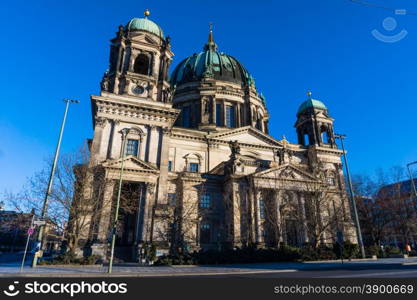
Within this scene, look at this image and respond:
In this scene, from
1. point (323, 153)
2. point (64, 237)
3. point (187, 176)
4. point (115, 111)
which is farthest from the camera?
point (323, 153)

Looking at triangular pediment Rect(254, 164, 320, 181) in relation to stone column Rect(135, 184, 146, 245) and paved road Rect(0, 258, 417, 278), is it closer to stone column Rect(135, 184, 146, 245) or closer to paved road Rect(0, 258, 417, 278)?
stone column Rect(135, 184, 146, 245)

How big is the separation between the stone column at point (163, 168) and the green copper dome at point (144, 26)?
51.5ft

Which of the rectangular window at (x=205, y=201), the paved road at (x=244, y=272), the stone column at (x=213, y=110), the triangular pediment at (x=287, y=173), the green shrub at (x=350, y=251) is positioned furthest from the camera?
the stone column at (x=213, y=110)

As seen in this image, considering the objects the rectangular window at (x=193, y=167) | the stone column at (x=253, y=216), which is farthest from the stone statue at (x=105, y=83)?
the stone column at (x=253, y=216)

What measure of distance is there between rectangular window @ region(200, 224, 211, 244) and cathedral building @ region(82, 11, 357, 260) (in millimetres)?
121

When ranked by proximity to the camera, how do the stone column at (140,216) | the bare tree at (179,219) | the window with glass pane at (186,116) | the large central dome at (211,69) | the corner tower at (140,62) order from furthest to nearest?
the large central dome at (211,69)
the window with glass pane at (186,116)
the corner tower at (140,62)
the stone column at (140,216)
the bare tree at (179,219)

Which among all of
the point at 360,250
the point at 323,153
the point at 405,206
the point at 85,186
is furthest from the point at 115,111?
the point at 405,206

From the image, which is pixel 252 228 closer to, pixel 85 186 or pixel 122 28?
pixel 85 186

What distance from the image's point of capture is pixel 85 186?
24812 mm

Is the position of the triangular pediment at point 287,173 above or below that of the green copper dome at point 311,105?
below

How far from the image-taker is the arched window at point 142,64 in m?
39.3

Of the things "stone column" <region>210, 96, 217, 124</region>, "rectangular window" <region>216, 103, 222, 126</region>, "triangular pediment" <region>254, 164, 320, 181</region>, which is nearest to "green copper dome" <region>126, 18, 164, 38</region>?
"stone column" <region>210, 96, 217, 124</region>

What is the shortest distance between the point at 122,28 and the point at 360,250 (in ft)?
132

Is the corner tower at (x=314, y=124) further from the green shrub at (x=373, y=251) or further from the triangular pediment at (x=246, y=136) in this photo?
the green shrub at (x=373, y=251)
